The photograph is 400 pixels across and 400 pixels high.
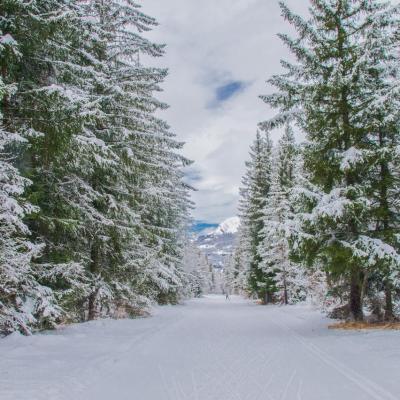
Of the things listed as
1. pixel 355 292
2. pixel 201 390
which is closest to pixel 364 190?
pixel 355 292

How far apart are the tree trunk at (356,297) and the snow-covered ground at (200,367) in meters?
1.99

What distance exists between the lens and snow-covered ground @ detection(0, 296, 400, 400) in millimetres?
5781

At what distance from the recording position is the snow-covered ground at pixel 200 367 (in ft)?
19.0

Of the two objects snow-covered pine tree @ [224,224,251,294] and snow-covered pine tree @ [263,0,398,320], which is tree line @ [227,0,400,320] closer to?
snow-covered pine tree @ [263,0,398,320]

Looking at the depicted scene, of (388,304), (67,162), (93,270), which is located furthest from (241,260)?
(67,162)

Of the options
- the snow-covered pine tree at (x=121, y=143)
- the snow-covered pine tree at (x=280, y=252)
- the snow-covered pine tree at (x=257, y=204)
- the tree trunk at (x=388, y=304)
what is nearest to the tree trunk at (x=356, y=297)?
the tree trunk at (x=388, y=304)

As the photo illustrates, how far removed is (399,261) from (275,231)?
12.8ft

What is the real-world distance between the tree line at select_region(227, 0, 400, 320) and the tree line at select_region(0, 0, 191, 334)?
596cm

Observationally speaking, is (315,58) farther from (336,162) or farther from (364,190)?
(364,190)

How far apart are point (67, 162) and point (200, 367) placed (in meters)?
7.49

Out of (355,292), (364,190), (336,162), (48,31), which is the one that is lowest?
(355,292)

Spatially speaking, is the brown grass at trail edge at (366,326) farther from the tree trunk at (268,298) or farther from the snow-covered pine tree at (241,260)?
the snow-covered pine tree at (241,260)

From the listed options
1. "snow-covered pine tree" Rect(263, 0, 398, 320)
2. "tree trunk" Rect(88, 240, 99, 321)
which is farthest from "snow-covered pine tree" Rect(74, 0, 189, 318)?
"snow-covered pine tree" Rect(263, 0, 398, 320)

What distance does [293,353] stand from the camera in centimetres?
902
